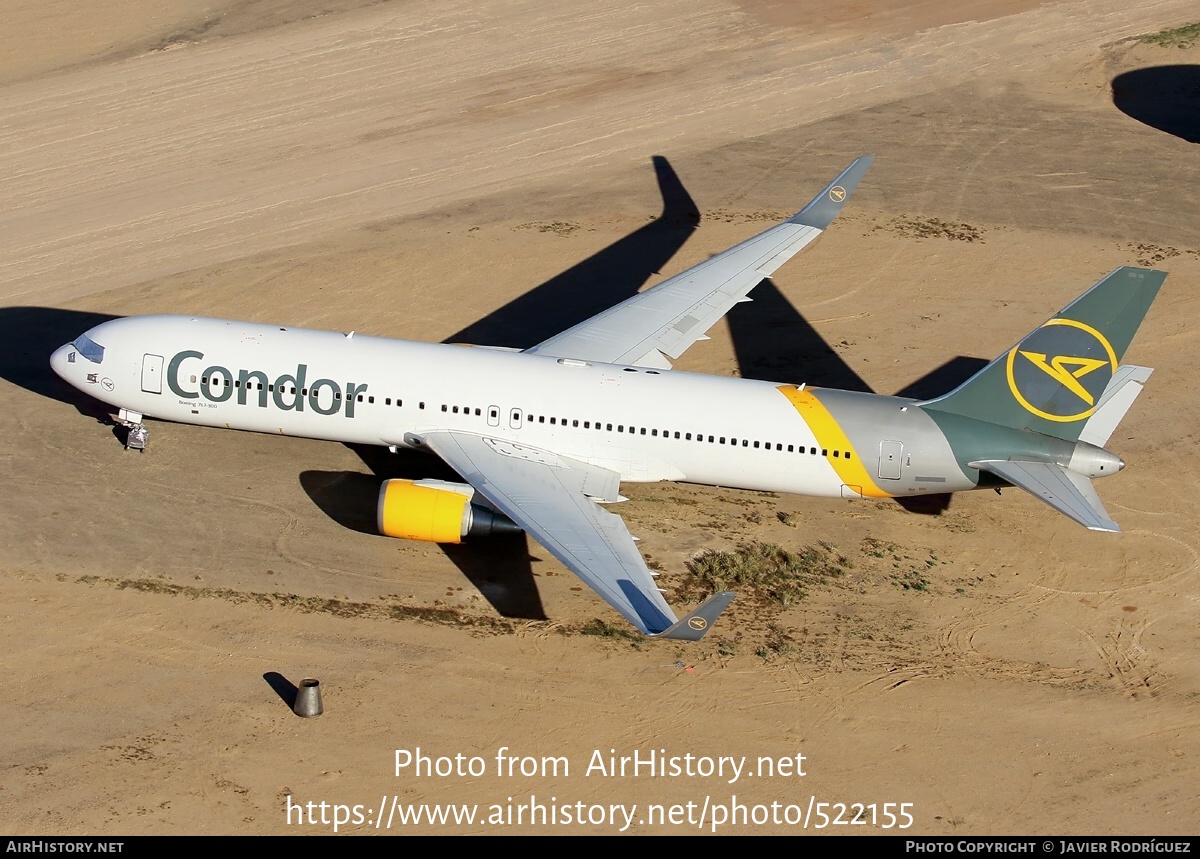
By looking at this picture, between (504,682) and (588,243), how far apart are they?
25.2 m

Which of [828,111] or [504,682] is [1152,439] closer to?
[504,682]

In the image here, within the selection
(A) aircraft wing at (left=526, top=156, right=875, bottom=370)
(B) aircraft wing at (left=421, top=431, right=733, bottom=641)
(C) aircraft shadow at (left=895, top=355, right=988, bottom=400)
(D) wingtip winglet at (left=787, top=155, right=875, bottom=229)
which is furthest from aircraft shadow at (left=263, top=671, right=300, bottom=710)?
(D) wingtip winglet at (left=787, top=155, right=875, bottom=229)

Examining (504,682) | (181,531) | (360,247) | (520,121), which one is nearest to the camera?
(504,682)

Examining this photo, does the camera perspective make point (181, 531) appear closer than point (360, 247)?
Yes

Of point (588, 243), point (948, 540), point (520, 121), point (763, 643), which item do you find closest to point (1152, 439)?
point (948, 540)

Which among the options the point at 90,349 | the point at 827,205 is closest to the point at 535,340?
the point at 827,205

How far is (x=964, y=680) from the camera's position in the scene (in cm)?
3039

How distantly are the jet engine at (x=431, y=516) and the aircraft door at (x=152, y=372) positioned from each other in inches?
330

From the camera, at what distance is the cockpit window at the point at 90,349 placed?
121 feet

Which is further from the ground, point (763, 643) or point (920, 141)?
point (920, 141)

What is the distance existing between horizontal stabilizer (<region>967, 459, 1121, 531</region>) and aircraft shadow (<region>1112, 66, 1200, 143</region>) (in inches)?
1459

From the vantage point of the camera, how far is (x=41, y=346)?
42.7 metres

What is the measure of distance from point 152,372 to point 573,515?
13502 millimetres

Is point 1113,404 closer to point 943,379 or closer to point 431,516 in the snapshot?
point 943,379
